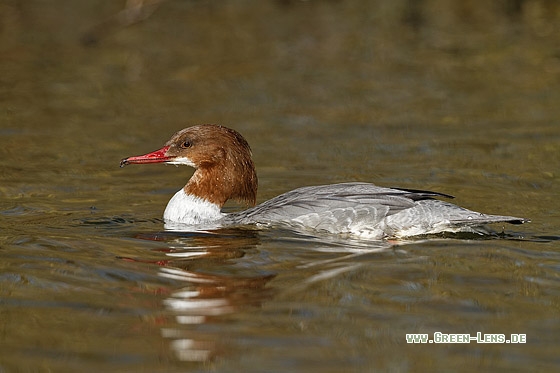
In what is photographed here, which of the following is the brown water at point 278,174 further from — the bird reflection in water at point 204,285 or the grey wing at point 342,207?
the grey wing at point 342,207

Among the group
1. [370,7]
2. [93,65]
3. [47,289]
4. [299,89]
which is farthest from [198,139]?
[370,7]

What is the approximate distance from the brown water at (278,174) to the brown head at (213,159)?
20.3 inches

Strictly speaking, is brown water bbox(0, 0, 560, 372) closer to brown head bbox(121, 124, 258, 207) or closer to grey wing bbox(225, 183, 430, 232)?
grey wing bbox(225, 183, 430, 232)

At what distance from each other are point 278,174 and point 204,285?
12.0 ft

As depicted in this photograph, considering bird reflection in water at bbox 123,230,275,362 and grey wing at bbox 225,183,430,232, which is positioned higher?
grey wing at bbox 225,183,430,232

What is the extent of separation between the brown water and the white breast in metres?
0.22

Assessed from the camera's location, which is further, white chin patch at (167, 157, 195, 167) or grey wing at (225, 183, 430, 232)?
white chin patch at (167, 157, 195, 167)

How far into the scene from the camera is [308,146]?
430 inches

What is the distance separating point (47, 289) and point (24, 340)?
905mm

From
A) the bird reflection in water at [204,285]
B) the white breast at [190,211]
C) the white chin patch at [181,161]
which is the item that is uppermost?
the white chin patch at [181,161]

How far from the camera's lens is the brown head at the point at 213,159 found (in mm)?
8453

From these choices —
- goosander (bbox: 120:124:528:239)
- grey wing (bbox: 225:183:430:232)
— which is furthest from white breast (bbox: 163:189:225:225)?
grey wing (bbox: 225:183:430:232)

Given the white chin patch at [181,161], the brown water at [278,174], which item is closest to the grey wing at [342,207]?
the brown water at [278,174]

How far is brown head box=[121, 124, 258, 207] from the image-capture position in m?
8.45
